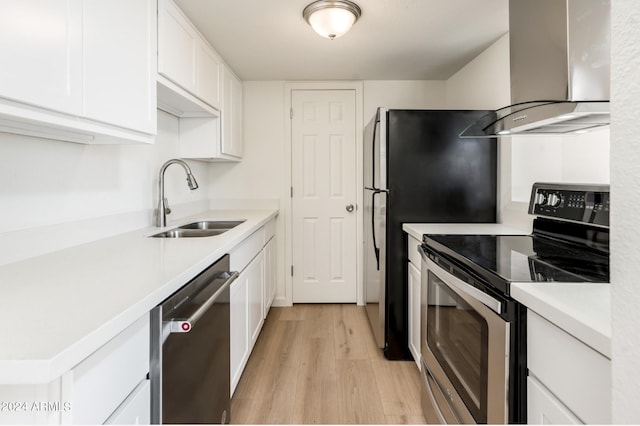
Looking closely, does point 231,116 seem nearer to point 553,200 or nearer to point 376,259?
point 376,259

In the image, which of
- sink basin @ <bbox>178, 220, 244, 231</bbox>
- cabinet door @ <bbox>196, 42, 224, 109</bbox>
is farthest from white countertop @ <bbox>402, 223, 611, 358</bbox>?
cabinet door @ <bbox>196, 42, 224, 109</bbox>

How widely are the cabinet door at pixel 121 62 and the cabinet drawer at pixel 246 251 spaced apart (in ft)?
2.33

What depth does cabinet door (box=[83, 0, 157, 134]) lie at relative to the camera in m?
1.23

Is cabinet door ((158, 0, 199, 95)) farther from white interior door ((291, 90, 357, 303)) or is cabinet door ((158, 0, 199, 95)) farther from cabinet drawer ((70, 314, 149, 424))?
white interior door ((291, 90, 357, 303))

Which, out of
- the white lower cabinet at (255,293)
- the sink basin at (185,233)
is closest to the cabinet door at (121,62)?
the sink basin at (185,233)

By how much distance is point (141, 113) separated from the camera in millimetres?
1541

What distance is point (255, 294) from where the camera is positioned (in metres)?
2.41

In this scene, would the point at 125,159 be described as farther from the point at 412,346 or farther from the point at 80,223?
the point at 412,346

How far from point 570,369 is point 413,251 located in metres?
1.40

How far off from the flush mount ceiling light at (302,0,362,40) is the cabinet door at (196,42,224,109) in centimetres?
74

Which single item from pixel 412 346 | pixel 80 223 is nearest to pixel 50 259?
pixel 80 223

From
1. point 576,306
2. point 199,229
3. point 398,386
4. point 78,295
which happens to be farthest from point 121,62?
point 398,386

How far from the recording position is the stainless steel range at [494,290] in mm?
1024

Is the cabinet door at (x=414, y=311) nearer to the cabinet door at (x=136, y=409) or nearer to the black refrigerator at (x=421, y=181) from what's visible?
the black refrigerator at (x=421, y=181)
